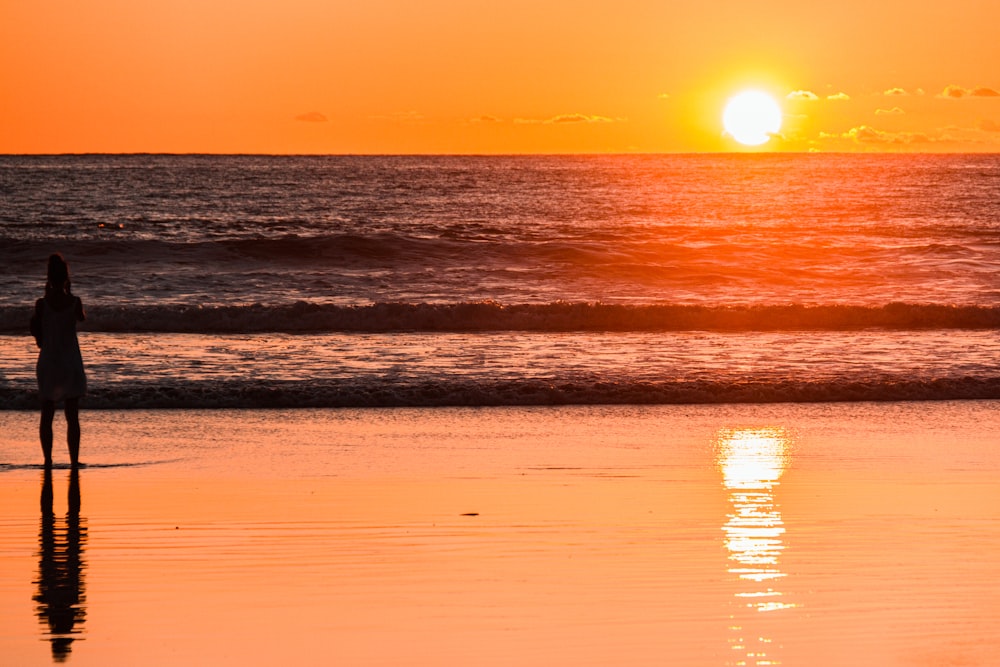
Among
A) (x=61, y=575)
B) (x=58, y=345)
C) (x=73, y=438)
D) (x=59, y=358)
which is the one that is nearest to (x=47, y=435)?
(x=73, y=438)

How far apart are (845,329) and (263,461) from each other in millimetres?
12654

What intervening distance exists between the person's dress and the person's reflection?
1.42 meters

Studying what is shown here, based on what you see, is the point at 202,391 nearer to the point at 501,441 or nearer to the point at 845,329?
the point at 501,441

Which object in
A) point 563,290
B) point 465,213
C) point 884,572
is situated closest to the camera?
point 884,572

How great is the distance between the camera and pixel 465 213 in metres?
58.0

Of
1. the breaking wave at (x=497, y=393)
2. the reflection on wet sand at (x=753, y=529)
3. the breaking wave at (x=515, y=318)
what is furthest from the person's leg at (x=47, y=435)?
the breaking wave at (x=515, y=318)

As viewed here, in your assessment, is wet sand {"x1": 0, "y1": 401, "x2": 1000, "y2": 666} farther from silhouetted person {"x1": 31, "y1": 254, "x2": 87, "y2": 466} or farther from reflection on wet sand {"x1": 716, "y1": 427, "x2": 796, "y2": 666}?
silhouetted person {"x1": 31, "y1": 254, "x2": 87, "y2": 466}

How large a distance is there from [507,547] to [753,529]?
150 cm

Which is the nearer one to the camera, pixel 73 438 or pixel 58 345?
pixel 73 438

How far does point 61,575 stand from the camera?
654 cm

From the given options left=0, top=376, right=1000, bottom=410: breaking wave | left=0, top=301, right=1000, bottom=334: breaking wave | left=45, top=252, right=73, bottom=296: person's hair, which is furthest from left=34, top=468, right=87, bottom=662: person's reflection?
left=0, top=301, right=1000, bottom=334: breaking wave

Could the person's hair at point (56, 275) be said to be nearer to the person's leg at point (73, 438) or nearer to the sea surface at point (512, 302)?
the person's leg at point (73, 438)

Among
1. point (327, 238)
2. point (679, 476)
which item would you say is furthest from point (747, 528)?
point (327, 238)

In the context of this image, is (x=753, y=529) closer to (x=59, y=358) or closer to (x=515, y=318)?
(x=59, y=358)
